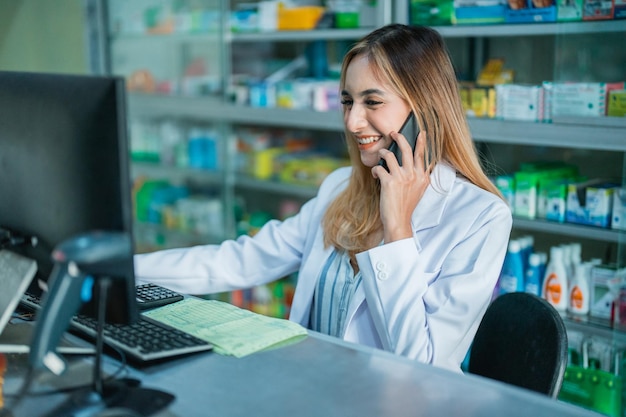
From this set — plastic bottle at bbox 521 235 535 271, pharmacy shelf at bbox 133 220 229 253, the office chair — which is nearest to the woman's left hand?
the office chair

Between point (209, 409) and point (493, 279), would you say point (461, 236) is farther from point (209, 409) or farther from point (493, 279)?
point (209, 409)

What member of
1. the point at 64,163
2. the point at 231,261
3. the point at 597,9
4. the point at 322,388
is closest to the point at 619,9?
the point at 597,9

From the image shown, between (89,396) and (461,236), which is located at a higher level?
(461,236)

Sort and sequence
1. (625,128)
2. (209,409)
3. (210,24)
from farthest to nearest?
(210,24) < (625,128) < (209,409)

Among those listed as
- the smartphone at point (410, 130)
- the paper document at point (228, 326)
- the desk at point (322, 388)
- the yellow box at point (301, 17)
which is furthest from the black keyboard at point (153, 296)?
the yellow box at point (301, 17)

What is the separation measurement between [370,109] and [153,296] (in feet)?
2.29

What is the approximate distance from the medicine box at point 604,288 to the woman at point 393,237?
3.37ft

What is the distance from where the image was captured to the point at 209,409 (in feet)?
3.62

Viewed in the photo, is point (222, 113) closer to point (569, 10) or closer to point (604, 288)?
point (569, 10)

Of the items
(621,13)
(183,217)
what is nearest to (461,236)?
(621,13)

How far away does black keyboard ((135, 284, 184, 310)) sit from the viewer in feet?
5.09

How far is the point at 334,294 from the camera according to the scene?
1.85 metres

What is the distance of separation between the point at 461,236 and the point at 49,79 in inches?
36.6

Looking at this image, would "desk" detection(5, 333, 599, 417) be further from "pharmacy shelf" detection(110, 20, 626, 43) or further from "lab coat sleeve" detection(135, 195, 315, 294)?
"pharmacy shelf" detection(110, 20, 626, 43)
